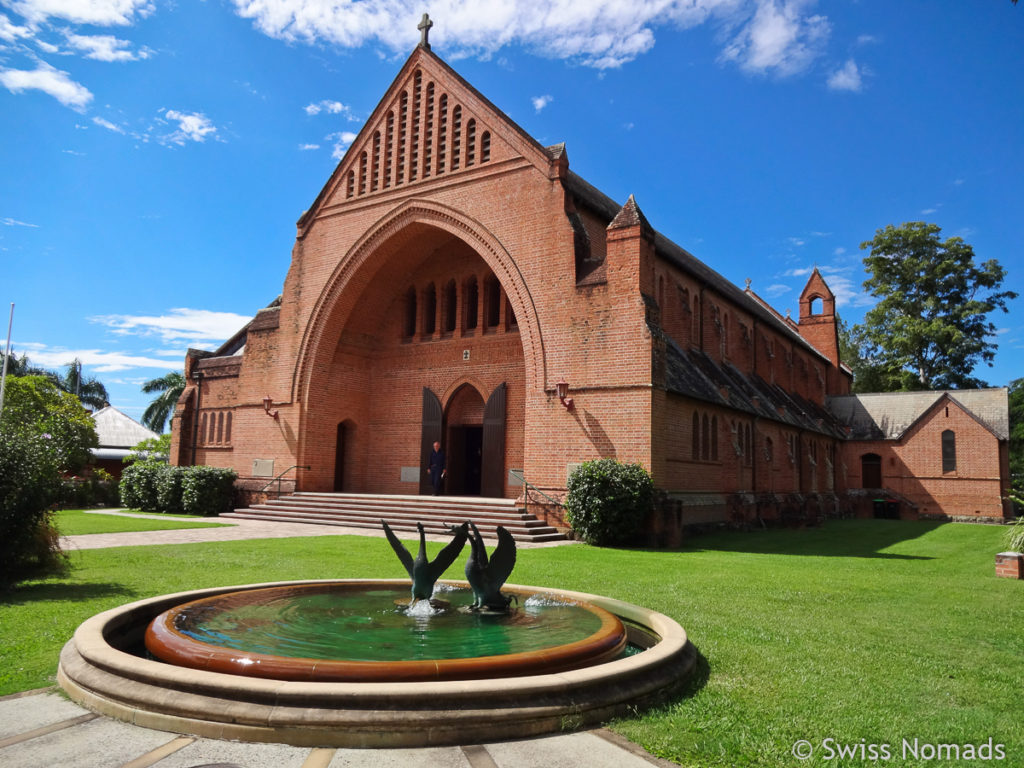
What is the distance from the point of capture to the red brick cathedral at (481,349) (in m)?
18.3

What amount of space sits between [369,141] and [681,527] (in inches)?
659

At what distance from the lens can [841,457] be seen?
124ft

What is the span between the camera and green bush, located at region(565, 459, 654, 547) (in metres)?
16.3

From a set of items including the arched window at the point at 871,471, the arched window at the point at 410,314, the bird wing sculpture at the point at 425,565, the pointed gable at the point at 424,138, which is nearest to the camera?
the bird wing sculpture at the point at 425,565

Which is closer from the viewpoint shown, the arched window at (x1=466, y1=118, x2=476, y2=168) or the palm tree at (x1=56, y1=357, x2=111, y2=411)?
the arched window at (x1=466, y1=118, x2=476, y2=168)

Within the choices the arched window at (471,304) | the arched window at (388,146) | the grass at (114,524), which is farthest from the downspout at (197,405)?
the arched window at (471,304)

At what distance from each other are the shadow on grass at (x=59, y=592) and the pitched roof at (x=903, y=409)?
37632 mm

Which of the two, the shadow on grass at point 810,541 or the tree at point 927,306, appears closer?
the shadow on grass at point 810,541

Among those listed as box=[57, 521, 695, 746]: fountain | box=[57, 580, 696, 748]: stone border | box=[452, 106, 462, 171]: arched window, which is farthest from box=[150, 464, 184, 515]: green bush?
box=[57, 580, 696, 748]: stone border

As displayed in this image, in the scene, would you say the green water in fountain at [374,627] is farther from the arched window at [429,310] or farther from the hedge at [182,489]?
the arched window at [429,310]

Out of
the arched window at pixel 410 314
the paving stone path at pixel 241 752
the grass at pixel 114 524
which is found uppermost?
the arched window at pixel 410 314

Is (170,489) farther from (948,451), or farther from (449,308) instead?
(948,451)

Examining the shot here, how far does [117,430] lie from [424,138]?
117 ft

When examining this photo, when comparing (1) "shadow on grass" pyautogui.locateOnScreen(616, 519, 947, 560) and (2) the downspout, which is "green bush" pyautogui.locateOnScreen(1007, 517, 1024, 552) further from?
(2) the downspout
